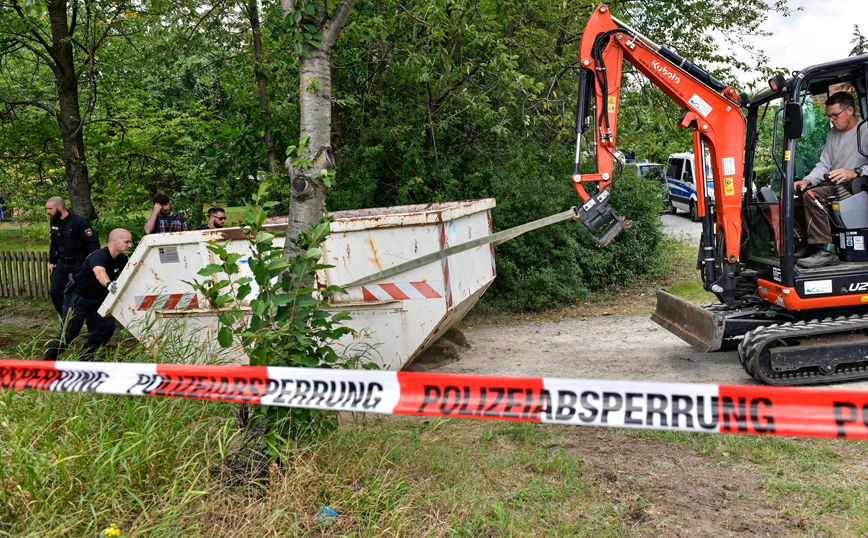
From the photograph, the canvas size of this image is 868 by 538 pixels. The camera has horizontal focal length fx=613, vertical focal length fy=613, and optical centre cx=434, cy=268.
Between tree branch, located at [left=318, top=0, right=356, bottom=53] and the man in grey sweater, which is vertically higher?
tree branch, located at [left=318, top=0, right=356, bottom=53]

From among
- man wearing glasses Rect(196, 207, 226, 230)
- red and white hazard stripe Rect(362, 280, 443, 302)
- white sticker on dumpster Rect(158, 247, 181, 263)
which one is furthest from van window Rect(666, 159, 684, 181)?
white sticker on dumpster Rect(158, 247, 181, 263)

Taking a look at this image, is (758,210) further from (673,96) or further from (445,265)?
(445,265)

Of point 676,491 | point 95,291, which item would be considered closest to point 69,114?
point 95,291

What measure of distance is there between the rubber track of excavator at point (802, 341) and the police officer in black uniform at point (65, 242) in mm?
7274

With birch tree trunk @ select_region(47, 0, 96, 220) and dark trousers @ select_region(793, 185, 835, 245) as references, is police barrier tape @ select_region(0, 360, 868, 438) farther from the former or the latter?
birch tree trunk @ select_region(47, 0, 96, 220)

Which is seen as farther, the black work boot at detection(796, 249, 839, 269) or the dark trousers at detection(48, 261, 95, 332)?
the dark trousers at detection(48, 261, 95, 332)

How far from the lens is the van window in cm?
2060

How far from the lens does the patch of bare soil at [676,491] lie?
3.21 meters

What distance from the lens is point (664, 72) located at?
582cm

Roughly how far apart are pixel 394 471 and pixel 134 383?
153 centimetres

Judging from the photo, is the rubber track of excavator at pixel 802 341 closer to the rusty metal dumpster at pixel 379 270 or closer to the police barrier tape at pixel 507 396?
the rusty metal dumpster at pixel 379 270

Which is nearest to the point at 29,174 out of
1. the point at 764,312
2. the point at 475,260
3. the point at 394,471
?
the point at 475,260

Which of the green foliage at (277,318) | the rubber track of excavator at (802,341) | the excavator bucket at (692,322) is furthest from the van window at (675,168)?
the green foliage at (277,318)

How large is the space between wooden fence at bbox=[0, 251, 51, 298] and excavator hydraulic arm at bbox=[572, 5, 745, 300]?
979cm
